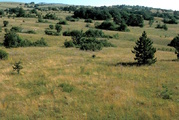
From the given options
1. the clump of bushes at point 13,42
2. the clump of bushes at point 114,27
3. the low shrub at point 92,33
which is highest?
the clump of bushes at point 114,27

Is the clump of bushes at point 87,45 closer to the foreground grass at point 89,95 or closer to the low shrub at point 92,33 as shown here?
the low shrub at point 92,33

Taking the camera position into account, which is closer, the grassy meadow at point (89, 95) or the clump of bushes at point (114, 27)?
the grassy meadow at point (89, 95)

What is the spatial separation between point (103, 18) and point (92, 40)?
220 feet

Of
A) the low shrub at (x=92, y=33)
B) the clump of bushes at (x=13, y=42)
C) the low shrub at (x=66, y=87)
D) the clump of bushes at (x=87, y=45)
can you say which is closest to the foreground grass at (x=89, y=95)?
the low shrub at (x=66, y=87)

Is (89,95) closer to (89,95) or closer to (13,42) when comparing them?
(89,95)

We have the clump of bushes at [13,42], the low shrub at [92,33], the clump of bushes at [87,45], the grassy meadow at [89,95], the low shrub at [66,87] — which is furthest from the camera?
the low shrub at [92,33]

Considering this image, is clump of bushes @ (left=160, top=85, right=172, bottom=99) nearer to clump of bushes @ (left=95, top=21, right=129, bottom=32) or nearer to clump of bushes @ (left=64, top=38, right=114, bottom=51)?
clump of bushes @ (left=64, top=38, right=114, bottom=51)

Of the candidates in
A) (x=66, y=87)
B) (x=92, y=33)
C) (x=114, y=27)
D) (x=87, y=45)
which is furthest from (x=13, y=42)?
(x=114, y=27)

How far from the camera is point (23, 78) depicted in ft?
56.9

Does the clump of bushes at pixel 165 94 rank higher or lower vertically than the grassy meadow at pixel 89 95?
higher

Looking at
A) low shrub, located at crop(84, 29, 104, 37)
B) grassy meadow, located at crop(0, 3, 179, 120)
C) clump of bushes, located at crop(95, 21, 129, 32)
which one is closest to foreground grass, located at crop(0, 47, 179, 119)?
grassy meadow, located at crop(0, 3, 179, 120)

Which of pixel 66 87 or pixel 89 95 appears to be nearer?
pixel 89 95

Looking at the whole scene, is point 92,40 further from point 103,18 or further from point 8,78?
point 103,18

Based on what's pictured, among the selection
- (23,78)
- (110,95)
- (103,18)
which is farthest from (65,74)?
(103,18)
